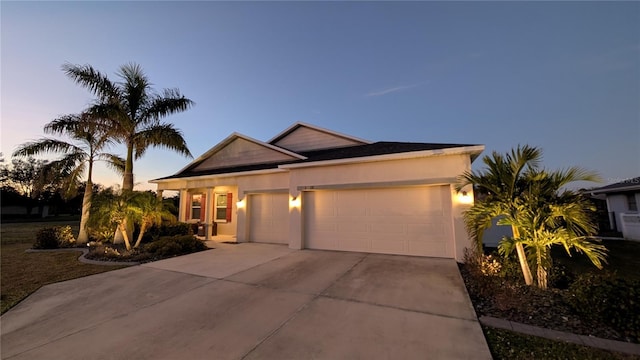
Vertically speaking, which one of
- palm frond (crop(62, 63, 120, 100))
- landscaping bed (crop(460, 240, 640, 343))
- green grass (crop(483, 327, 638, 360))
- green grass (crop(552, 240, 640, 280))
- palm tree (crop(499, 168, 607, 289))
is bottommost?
green grass (crop(552, 240, 640, 280))

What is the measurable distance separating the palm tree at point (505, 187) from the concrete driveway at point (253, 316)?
141cm

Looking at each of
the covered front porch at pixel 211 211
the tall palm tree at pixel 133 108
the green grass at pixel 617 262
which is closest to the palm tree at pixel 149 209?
the tall palm tree at pixel 133 108

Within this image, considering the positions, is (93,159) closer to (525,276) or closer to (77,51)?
(77,51)

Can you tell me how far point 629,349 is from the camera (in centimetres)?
281

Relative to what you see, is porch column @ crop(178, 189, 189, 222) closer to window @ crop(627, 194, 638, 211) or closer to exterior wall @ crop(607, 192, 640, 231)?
exterior wall @ crop(607, 192, 640, 231)

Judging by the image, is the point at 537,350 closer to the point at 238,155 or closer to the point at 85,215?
the point at 238,155

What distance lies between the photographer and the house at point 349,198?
7.52 meters

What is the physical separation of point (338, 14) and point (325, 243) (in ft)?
36.2

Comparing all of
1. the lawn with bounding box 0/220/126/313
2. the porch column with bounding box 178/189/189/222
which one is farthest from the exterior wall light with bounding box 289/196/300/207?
the porch column with bounding box 178/189/189/222

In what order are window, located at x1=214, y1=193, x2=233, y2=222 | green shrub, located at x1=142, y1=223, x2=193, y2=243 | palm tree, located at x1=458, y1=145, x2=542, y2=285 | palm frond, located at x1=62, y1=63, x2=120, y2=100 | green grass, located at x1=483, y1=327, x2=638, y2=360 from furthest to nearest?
window, located at x1=214, y1=193, x2=233, y2=222, green shrub, located at x1=142, y1=223, x2=193, y2=243, palm frond, located at x1=62, y1=63, x2=120, y2=100, palm tree, located at x1=458, y1=145, x2=542, y2=285, green grass, located at x1=483, y1=327, x2=638, y2=360

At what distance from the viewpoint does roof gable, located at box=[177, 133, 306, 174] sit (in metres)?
12.8

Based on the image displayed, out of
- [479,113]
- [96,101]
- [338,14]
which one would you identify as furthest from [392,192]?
[479,113]

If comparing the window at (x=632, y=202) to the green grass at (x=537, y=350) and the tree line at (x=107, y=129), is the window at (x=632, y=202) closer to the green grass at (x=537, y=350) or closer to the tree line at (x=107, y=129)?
the green grass at (x=537, y=350)

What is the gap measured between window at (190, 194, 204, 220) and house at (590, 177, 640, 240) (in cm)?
2380
